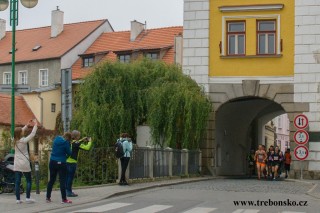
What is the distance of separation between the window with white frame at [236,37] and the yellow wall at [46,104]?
1022 inches

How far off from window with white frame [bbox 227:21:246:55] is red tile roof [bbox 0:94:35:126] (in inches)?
921

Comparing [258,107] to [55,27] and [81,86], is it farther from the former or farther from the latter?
[55,27]

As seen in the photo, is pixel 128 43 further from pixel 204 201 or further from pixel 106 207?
pixel 106 207

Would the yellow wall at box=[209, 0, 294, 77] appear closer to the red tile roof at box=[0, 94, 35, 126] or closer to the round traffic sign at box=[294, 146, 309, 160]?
the round traffic sign at box=[294, 146, 309, 160]

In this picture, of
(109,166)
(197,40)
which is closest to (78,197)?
(109,166)

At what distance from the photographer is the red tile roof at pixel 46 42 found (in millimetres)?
58562

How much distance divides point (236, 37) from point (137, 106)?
19.7 feet

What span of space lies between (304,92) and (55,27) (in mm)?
36295

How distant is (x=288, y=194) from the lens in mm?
20016

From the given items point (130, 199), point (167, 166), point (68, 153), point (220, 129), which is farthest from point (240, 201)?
point (220, 129)

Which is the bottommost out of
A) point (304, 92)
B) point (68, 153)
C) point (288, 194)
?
point (288, 194)

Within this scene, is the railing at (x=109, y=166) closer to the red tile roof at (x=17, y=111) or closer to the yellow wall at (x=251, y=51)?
the yellow wall at (x=251, y=51)

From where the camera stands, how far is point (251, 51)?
31.3m

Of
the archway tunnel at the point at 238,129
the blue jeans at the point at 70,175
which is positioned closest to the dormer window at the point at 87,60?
the archway tunnel at the point at 238,129
